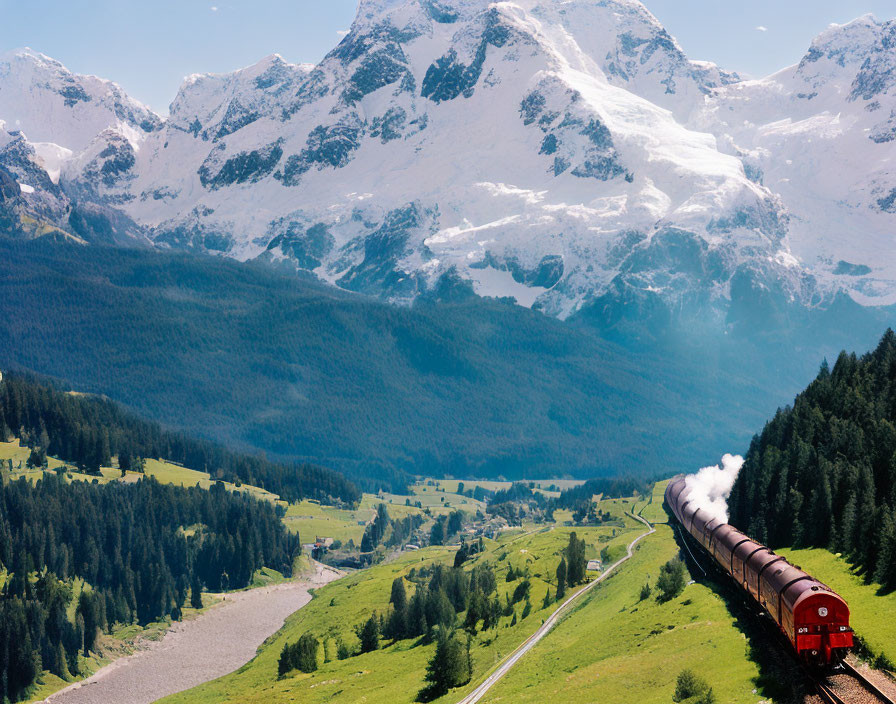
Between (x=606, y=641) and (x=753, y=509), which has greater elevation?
(x=753, y=509)

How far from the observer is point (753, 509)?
151 metres

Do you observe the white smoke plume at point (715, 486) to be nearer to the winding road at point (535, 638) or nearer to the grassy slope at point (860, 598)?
the winding road at point (535, 638)

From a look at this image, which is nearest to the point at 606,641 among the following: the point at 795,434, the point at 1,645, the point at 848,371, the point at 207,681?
the point at 795,434

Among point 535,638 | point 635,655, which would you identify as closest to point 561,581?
point 535,638

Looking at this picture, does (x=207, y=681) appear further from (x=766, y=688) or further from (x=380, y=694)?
(x=766, y=688)

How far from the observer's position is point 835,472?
135 m

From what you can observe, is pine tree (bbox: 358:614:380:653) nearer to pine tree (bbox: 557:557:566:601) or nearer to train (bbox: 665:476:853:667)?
pine tree (bbox: 557:557:566:601)

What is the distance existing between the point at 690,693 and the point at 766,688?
5.89m

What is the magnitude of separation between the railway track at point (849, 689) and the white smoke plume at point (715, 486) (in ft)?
232

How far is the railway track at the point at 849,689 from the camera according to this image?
77.4m

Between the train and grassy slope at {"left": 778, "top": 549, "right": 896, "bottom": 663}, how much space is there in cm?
278

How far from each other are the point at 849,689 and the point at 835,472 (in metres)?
58.8

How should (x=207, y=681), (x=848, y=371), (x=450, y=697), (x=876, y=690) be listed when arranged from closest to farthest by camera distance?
(x=876, y=690), (x=450, y=697), (x=848, y=371), (x=207, y=681)

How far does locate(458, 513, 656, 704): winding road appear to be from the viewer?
118m
